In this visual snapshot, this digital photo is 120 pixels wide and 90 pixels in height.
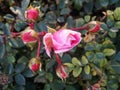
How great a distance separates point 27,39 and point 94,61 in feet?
0.79

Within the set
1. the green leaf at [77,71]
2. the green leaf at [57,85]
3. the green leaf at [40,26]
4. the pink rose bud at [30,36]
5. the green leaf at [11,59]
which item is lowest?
the green leaf at [57,85]

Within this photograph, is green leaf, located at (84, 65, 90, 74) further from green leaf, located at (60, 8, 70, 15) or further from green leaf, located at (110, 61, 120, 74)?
green leaf, located at (60, 8, 70, 15)

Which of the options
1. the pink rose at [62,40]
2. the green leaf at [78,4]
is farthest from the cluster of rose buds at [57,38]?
the green leaf at [78,4]

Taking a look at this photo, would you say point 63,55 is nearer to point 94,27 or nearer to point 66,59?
point 66,59

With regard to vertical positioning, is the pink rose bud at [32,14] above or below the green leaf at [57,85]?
above

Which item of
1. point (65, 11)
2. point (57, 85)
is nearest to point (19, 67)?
point (57, 85)

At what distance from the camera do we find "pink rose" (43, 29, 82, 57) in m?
0.81

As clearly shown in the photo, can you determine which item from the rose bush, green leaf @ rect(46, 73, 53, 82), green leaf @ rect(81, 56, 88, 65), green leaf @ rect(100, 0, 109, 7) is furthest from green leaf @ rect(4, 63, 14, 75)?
green leaf @ rect(100, 0, 109, 7)

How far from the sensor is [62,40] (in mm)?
814

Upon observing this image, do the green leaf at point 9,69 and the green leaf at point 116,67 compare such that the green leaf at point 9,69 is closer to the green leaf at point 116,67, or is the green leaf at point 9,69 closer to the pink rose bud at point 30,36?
the pink rose bud at point 30,36

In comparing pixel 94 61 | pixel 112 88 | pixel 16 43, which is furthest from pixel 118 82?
Result: pixel 16 43

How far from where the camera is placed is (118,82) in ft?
3.58

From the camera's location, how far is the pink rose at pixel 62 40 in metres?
0.81

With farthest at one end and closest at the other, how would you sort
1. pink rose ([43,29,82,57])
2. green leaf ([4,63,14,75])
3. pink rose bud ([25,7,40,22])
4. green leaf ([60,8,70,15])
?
green leaf ([60,8,70,15])
green leaf ([4,63,14,75])
pink rose bud ([25,7,40,22])
pink rose ([43,29,82,57])
